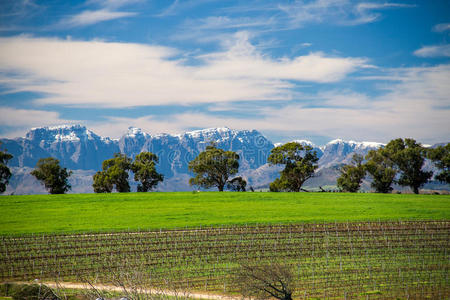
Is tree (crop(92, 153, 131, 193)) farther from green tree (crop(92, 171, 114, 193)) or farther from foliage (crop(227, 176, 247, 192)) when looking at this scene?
foliage (crop(227, 176, 247, 192))

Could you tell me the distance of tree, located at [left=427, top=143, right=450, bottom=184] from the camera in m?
110

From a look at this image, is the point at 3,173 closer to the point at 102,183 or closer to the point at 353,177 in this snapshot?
the point at 102,183

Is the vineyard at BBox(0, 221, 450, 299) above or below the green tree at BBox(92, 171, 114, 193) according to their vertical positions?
below

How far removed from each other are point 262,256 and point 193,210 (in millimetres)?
32452

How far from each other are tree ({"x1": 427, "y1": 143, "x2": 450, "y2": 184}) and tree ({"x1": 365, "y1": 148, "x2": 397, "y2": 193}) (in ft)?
33.9

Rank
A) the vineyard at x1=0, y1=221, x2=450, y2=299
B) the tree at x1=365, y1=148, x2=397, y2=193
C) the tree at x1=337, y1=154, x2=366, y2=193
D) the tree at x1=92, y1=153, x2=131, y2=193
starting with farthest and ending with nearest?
the tree at x1=337, y1=154, x2=366, y2=193 → the tree at x1=92, y1=153, x2=131, y2=193 → the tree at x1=365, y1=148, x2=397, y2=193 → the vineyard at x1=0, y1=221, x2=450, y2=299

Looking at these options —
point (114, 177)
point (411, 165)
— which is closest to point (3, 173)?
point (114, 177)

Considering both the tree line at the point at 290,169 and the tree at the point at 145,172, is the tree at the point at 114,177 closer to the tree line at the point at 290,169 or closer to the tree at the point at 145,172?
the tree line at the point at 290,169

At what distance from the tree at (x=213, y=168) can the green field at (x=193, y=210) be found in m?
25.5

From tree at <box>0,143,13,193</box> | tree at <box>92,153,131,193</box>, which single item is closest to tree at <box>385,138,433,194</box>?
tree at <box>92,153,131,193</box>

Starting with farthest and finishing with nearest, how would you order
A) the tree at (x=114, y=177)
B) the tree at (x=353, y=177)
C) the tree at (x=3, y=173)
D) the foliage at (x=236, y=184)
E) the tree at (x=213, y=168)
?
the foliage at (x=236, y=184)
the tree at (x=353, y=177)
the tree at (x=213, y=168)
the tree at (x=114, y=177)
the tree at (x=3, y=173)

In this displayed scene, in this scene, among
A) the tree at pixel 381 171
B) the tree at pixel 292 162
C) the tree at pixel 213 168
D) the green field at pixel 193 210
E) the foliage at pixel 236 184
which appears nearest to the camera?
the green field at pixel 193 210

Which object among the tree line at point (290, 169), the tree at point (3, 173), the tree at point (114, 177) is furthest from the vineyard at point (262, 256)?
the tree at point (3, 173)

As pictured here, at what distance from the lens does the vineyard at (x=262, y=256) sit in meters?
31.6
